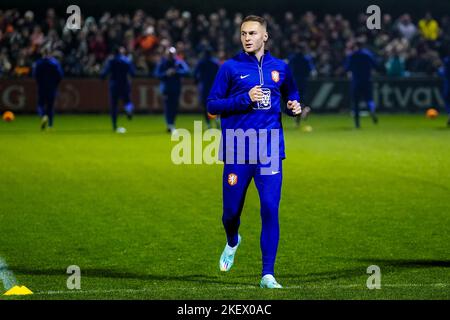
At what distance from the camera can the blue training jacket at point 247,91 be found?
355 inches

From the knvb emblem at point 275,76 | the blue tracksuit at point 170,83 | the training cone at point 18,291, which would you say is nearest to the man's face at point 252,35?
the knvb emblem at point 275,76

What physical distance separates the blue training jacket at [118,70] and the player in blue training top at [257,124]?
19.2 meters

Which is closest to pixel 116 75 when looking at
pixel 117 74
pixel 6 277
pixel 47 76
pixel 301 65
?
pixel 117 74

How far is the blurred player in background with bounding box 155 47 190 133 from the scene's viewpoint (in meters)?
28.0

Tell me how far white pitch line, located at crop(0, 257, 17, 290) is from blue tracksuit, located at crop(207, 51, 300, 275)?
6.87 feet

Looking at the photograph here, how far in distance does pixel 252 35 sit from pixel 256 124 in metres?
0.75

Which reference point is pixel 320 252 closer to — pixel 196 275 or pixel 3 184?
pixel 196 275

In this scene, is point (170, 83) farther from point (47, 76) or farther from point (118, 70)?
point (47, 76)

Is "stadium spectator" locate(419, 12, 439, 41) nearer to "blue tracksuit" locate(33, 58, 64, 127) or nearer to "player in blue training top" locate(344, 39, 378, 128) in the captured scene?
"player in blue training top" locate(344, 39, 378, 128)

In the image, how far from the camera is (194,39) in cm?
3738

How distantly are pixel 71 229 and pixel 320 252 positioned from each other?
319 centimetres

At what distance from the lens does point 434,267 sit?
33.1ft

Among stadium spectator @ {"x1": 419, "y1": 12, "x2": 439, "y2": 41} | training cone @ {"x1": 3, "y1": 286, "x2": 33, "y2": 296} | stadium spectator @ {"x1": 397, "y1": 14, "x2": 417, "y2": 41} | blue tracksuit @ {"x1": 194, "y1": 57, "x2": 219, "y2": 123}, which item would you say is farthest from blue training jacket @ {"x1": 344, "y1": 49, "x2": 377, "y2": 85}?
training cone @ {"x1": 3, "y1": 286, "x2": 33, "y2": 296}
